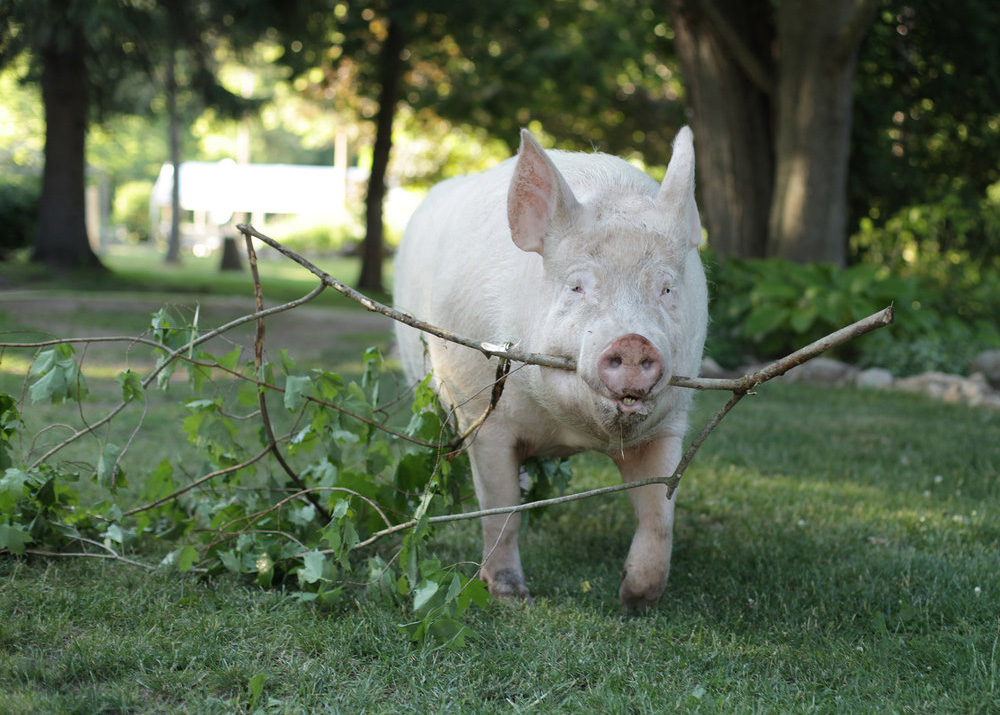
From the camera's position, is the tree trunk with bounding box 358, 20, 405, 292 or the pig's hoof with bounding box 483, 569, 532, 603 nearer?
the pig's hoof with bounding box 483, 569, 532, 603

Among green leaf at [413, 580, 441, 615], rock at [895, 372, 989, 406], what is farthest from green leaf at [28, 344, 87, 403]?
rock at [895, 372, 989, 406]

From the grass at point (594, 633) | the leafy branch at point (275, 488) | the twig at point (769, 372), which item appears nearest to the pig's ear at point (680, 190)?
the twig at point (769, 372)

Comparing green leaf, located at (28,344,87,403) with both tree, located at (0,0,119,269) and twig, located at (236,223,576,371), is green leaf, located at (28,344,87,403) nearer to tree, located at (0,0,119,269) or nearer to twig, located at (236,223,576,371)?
twig, located at (236,223,576,371)

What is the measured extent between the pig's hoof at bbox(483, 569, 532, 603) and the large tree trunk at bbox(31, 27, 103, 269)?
15035 millimetres

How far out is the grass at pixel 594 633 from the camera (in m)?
3.01

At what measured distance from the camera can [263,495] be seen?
455 cm

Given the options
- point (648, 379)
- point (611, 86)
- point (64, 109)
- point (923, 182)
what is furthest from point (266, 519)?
point (611, 86)

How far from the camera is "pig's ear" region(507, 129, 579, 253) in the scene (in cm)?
332

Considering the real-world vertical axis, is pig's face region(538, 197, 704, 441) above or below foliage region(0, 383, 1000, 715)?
above

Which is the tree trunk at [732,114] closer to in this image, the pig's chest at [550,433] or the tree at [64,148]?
the pig's chest at [550,433]

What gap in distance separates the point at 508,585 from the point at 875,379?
6677 mm

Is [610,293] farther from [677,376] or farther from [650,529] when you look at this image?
[650,529]

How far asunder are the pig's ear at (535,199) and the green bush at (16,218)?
19.6 m

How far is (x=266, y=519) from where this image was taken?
4.21 meters
